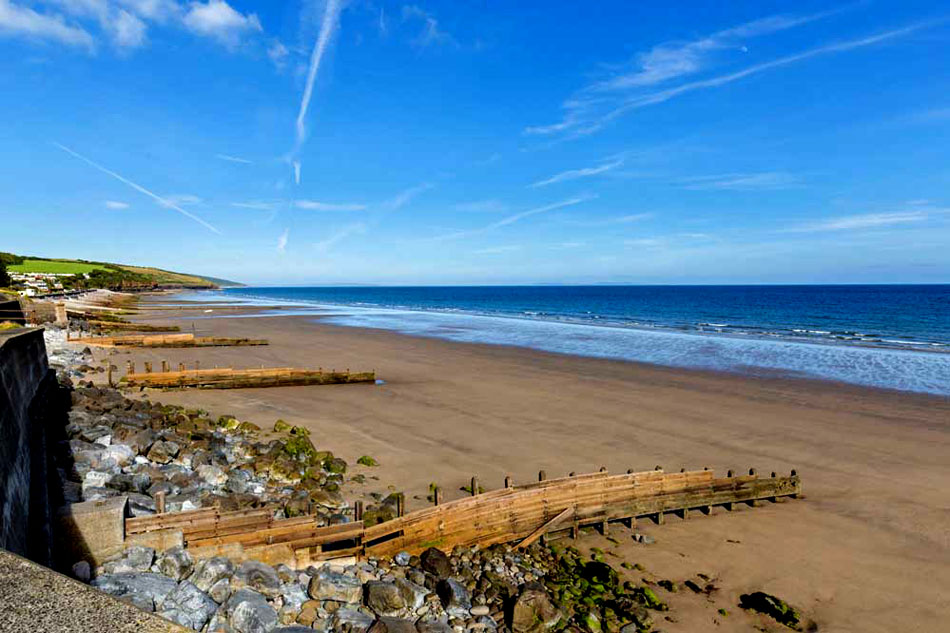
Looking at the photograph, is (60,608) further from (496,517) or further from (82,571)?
(496,517)

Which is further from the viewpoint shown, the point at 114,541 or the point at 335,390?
the point at 335,390

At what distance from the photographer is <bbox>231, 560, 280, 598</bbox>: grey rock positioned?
28.4ft

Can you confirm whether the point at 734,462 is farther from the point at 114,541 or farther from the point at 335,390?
the point at 335,390

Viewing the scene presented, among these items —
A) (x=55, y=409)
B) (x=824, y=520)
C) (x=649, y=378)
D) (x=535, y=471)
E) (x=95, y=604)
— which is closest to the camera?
(x=95, y=604)

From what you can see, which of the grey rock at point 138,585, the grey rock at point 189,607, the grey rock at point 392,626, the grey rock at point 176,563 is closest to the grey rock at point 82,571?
the grey rock at point 138,585

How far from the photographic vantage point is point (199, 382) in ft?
89.1

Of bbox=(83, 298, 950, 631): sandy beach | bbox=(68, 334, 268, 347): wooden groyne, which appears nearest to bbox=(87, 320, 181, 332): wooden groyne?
bbox=(68, 334, 268, 347): wooden groyne

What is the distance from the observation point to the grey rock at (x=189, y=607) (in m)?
7.62

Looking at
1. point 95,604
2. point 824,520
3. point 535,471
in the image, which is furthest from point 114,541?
point 824,520

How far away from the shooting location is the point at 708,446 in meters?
19.4

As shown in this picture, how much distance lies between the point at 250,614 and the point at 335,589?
4.84 ft

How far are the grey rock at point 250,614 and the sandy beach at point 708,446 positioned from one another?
629cm

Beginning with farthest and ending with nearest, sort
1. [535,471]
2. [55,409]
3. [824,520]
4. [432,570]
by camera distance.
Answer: [55,409], [535,471], [824,520], [432,570]

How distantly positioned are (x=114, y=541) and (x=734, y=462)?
1717 centimetres
